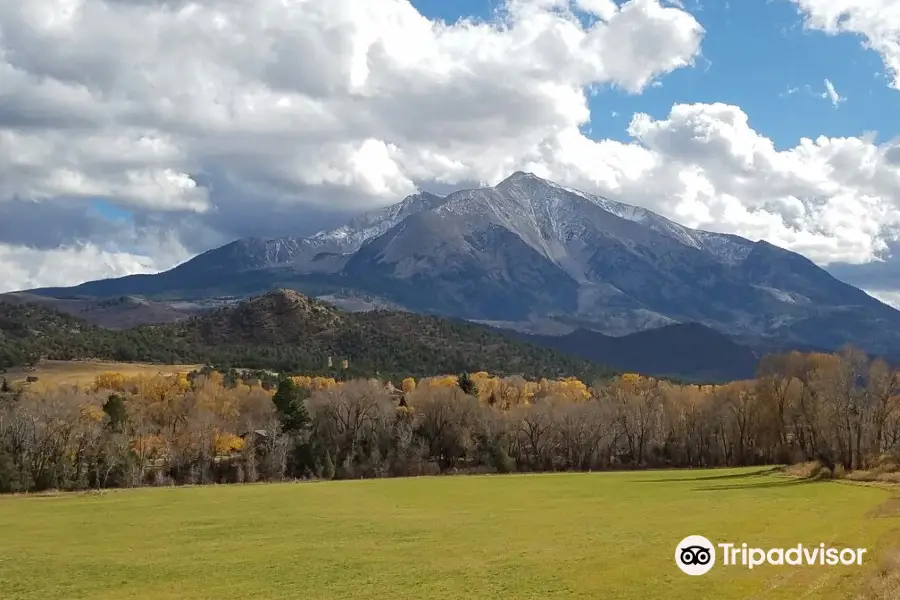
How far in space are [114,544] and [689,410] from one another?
122 meters

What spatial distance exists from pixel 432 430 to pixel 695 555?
375 feet

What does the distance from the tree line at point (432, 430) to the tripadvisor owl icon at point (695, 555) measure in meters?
69.5

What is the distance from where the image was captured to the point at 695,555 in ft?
141

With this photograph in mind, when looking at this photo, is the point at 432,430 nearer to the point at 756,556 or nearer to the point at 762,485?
the point at 762,485

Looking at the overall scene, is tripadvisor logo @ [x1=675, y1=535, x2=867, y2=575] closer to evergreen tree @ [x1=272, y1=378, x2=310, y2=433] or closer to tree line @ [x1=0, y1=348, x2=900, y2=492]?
tree line @ [x1=0, y1=348, x2=900, y2=492]

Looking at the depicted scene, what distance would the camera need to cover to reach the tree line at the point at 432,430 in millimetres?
117875

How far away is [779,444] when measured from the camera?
136m

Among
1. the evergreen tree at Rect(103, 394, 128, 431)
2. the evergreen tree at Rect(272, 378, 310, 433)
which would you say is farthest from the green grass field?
the evergreen tree at Rect(272, 378, 310, 433)

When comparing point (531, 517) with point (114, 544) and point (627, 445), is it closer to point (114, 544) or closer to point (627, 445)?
point (114, 544)

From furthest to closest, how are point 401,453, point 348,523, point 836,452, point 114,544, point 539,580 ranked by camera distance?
point 401,453 < point 836,452 < point 348,523 < point 114,544 < point 539,580

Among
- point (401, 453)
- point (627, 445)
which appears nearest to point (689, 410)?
point (627, 445)

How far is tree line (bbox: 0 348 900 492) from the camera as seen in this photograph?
11788cm

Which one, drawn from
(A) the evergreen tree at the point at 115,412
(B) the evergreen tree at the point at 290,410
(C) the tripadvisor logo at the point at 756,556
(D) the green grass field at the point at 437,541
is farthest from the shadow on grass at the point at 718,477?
(A) the evergreen tree at the point at 115,412

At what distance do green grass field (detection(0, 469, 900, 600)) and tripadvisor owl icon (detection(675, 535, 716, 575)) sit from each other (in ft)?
2.82
